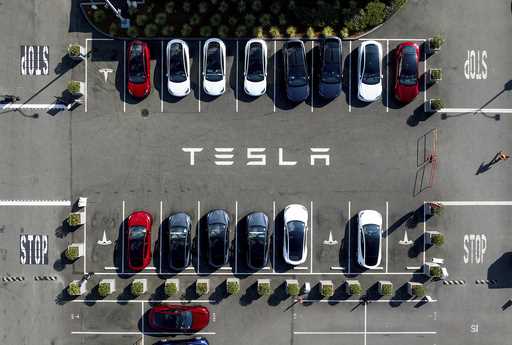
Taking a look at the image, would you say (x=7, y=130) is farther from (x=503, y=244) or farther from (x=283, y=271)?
(x=503, y=244)

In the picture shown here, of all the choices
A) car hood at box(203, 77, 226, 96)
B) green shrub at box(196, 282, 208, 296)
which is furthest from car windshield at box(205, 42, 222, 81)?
green shrub at box(196, 282, 208, 296)

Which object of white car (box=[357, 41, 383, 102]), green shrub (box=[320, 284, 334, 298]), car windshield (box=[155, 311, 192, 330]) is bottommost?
car windshield (box=[155, 311, 192, 330])

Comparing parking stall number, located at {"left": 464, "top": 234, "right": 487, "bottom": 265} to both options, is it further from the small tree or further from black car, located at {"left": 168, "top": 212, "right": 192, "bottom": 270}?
black car, located at {"left": 168, "top": 212, "right": 192, "bottom": 270}

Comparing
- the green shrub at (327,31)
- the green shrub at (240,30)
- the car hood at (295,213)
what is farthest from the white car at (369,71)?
the car hood at (295,213)

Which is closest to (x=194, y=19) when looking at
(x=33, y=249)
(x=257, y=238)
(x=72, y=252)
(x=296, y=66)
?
(x=296, y=66)

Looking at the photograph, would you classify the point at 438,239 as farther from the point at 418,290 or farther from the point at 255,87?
the point at 255,87

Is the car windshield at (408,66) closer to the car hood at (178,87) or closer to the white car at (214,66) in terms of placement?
the white car at (214,66)
